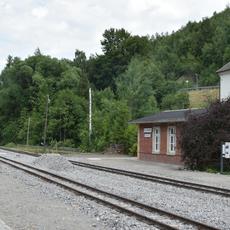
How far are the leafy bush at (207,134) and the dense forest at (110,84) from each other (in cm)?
2226

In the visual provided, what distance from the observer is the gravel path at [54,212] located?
1041cm

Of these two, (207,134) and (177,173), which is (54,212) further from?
(207,134)

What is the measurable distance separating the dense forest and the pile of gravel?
20.0 m

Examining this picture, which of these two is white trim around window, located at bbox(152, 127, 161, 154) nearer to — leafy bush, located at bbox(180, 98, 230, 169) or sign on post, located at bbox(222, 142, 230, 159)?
leafy bush, located at bbox(180, 98, 230, 169)

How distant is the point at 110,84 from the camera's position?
109 metres

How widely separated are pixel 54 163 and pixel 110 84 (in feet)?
258

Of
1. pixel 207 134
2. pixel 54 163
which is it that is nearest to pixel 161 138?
pixel 207 134

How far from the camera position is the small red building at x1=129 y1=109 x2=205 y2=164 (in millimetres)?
35469

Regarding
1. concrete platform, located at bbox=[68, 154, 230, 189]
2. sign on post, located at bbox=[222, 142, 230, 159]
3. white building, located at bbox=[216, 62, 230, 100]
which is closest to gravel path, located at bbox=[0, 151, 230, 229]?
concrete platform, located at bbox=[68, 154, 230, 189]

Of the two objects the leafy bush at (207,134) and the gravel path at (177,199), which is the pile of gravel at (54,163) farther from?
the gravel path at (177,199)

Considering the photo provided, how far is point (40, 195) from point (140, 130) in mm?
26438

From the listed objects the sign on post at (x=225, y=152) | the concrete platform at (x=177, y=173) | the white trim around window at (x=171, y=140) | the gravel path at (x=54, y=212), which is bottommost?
the gravel path at (x=54, y=212)

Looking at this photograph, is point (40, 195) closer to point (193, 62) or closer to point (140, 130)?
point (140, 130)

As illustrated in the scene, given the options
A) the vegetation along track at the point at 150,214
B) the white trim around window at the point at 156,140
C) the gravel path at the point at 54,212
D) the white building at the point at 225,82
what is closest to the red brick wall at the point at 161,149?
the white trim around window at the point at 156,140
